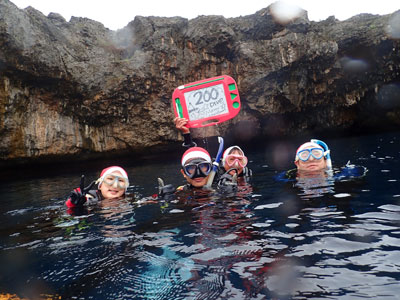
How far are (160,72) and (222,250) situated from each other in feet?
47.9

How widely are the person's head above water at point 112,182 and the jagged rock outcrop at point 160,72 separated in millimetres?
10332

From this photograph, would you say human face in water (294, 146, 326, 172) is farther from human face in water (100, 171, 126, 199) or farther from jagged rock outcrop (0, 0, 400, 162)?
jagged rock outcrop (0, 0, 400, 162)

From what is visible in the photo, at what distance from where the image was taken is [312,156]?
18.6ft

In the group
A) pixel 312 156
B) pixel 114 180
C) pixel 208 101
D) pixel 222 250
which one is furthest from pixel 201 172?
pixel 222 250

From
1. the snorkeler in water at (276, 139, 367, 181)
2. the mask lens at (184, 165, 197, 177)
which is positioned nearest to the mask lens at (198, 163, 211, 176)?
the mask lens at (184, 165, 197, 177)

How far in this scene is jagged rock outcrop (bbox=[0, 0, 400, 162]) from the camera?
45.7 feet

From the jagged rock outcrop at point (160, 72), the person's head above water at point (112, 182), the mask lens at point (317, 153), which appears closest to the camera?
the person's head above water at point (112, 182)

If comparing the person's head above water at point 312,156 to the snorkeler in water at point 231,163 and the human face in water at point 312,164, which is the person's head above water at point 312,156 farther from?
the snorkeler in water at point 231,163

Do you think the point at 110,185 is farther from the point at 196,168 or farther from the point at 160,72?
the point at 160,72

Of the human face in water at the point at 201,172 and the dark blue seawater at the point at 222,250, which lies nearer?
the dark blue seawater at the point at 222,250

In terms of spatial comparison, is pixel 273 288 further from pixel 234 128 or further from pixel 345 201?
pixel 234 128

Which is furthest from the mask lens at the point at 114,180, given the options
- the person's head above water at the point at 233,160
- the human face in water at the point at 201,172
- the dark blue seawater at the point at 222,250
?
the person's head above water at the point at 233,160

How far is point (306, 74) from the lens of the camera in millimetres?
17266

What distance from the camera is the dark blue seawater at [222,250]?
5.92 ft
